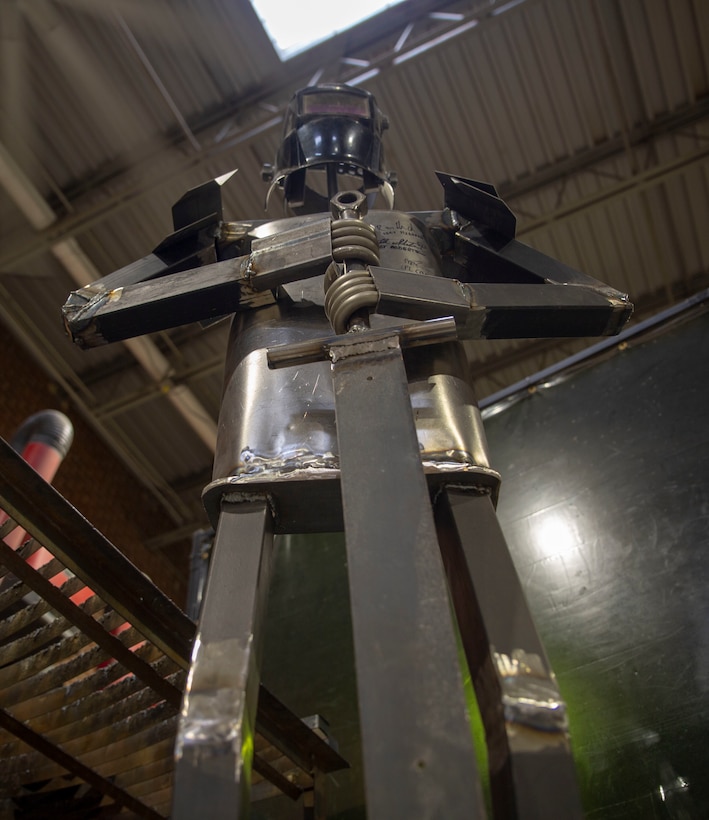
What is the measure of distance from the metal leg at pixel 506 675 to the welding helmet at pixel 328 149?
52.5 inches

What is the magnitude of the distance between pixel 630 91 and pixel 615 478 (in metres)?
4.77

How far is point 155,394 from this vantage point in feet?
23.5

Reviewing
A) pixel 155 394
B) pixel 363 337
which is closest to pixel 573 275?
pixel 363 337

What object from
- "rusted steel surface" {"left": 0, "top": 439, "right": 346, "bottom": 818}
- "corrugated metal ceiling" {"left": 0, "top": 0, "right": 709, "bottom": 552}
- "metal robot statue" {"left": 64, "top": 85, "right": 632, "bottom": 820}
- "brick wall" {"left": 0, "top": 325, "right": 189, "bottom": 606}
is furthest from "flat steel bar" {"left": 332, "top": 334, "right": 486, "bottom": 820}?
"brick wall" {"left": 0, "top": 325, "right": 189, "bottom": 606}

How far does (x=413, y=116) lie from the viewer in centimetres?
600

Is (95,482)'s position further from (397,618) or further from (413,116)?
(397,618)

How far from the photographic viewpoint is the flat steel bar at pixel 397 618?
0.90 meters

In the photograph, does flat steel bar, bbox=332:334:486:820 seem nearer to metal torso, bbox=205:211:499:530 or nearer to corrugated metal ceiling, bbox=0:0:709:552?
metal torso, bbox=205:211:499:530

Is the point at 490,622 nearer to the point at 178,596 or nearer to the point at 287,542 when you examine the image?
the point at 287,542

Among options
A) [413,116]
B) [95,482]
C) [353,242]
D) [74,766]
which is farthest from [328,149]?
[95,482]

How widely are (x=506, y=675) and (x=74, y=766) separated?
4.01 ft

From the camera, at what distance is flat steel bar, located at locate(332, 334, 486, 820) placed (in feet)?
2.95

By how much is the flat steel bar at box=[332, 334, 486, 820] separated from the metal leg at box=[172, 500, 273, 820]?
197 millimetres

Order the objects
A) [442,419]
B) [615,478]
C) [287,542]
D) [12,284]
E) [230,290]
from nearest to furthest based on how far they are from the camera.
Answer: [442,419]
[230,290]
[615,478]
[287,542]
[12,284]
